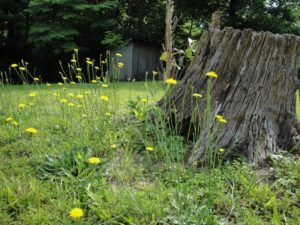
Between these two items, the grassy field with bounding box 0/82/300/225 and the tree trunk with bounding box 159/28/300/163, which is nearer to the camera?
the grassy field with bounding box 0/82/300/225

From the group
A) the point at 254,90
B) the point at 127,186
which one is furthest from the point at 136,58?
the point at 127,186

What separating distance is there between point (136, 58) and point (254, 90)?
13.6 m

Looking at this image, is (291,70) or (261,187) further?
(291,70)

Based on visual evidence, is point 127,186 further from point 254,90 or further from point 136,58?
point 136,58

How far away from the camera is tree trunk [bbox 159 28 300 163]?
9.48 ft

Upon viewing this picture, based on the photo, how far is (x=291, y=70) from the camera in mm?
3119

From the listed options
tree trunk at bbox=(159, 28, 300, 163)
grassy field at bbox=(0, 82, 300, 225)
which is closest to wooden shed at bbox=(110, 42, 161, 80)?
tree trunk at bbox=(159, 28, 300, 163)

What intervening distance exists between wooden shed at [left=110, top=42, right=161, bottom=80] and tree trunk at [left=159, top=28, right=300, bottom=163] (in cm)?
1274

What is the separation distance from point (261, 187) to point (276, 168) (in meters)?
0.40

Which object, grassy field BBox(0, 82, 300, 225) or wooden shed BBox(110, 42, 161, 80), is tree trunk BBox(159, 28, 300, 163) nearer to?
grassy field BBox(0, 82, 300, 225)

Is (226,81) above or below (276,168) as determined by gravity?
above

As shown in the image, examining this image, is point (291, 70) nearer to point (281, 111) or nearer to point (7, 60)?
point (281, 111)

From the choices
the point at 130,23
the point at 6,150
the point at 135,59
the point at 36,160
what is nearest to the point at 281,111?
the point at 36,160

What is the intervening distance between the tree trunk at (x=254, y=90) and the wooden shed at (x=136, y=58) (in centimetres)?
1274
